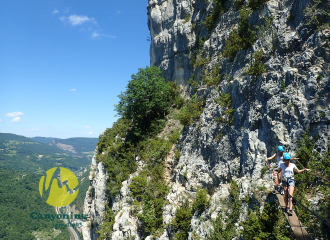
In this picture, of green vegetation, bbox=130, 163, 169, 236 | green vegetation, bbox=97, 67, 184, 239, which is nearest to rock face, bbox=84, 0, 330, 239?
green vegetation, bbox=130, 163, 169, 236

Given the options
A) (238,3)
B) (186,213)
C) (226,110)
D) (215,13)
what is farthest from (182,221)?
(215,13)

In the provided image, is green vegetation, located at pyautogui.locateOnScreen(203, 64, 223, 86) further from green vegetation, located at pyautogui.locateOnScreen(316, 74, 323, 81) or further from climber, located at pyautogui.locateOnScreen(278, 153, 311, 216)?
climber, located at pyautogui.locateOnScreen(278, 153, 311, 216)

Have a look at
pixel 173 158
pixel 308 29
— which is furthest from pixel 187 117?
pixel 308 29

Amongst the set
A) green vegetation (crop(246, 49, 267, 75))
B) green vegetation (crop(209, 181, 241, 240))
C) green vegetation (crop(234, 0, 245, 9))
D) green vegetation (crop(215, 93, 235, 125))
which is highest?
green vegetation (crop(234, 0, 245, 9))

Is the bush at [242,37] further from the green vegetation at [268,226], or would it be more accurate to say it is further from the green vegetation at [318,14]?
the green vegetation at [268,226]

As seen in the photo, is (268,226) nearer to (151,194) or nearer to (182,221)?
(182,221)

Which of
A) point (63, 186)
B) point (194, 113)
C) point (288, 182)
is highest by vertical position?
point (194, 113)

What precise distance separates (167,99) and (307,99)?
1491cm

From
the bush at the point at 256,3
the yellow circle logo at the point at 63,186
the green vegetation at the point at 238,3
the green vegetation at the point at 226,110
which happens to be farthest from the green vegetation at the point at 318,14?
the yellow circle logo at the point at 63,186

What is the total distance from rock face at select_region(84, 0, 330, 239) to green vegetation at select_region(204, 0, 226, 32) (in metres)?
1.04

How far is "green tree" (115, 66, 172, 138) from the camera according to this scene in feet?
60.3

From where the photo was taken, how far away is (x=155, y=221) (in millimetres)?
10516

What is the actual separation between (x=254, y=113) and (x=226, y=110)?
190 cm

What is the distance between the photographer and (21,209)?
11656 cm
